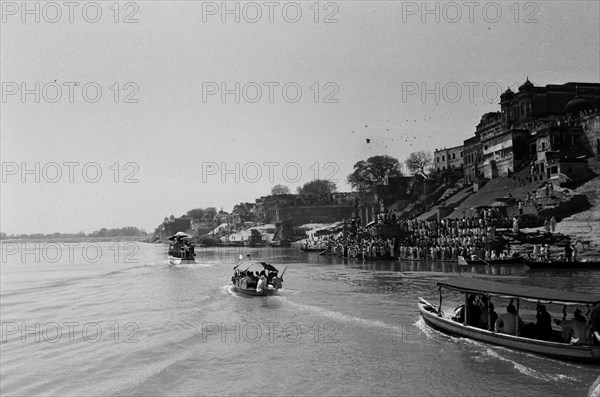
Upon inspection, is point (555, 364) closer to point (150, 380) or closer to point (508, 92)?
point (150, 380)

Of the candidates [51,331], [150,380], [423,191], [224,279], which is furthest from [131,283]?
[423,191]

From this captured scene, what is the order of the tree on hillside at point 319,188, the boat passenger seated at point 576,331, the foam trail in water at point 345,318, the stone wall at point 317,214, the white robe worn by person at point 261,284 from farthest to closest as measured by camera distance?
the tree on hillside at point 319,188
the stone wall at point 317,214
the white robe worn by person at point 261,284
the foam trail in water at point 345,318
the boat passenger seated at point 576,331

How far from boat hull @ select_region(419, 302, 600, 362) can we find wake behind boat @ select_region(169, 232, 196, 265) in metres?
45.0

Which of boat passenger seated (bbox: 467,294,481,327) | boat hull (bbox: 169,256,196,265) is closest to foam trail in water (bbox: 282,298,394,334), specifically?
boat passenger seated (bbox: 467,294,481,327)

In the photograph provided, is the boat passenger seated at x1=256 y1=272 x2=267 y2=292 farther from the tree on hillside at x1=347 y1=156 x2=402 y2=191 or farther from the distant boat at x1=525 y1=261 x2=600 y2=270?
the tree on hillside at x1=347 y1=156 x2=402 y2=191

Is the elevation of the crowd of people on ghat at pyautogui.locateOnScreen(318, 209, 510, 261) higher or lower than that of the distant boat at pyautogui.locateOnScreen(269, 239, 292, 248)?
higher

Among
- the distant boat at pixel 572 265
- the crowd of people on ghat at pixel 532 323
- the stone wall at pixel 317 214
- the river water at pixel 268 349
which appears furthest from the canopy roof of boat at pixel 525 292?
the stone wall at pixel 317 214

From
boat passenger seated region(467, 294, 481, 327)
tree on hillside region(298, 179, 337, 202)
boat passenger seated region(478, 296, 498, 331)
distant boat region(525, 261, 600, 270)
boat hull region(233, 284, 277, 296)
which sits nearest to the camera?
boat passenger seated region(478, 296, 498, 331)

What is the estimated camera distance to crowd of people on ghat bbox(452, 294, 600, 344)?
13062mm

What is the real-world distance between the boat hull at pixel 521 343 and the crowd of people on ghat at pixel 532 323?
0.23 m

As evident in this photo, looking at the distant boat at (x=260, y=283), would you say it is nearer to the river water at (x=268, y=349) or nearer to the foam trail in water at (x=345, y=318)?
the river water at (x=268, y=349)

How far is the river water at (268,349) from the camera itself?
12570 millimetres

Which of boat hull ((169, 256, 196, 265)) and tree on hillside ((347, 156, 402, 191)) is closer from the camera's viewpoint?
boat hull ((169, 256, 196, 265))

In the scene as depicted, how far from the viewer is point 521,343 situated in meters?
14.0
